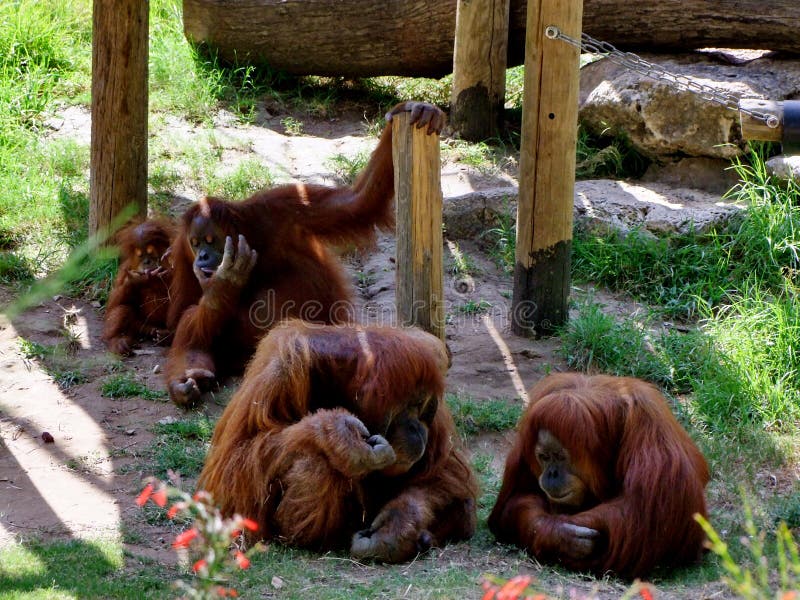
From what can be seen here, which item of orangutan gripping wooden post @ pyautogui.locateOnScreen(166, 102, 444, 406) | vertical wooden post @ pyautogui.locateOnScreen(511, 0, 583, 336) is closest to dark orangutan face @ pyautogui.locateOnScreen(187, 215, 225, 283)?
orangutan gripping wooden post @ pyautogui.locateOnScreen(166, 102, 444, 406)

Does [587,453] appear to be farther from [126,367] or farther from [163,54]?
[163,54]

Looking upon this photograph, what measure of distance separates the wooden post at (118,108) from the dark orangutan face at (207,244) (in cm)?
74

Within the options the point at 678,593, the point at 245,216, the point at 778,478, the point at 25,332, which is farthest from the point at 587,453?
the point at 25,332

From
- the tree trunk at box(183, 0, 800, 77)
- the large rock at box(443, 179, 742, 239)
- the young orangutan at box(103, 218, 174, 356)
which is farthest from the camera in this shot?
the tree trunk at box(183, 0, 800, 77)

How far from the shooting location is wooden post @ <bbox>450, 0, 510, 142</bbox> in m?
7.22

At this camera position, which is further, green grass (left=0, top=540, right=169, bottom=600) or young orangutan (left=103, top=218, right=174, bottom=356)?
young orangutan (left=103, top=218, right=174, bottom=356)

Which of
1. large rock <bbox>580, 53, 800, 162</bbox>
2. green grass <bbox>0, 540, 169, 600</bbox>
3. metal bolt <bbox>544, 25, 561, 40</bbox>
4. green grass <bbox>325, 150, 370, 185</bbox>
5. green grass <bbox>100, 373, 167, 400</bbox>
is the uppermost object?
metal bolt <bbox>544, 25, 561, 40</bbox>

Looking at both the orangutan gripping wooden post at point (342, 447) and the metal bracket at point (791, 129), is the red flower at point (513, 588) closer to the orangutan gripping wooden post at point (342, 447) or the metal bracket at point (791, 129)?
the orangutan gripping wooden post at point (342, 447)

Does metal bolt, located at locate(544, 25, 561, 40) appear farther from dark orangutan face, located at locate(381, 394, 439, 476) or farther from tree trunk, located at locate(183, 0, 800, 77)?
tree trunk, located at locate(183, 0, 800, 77)

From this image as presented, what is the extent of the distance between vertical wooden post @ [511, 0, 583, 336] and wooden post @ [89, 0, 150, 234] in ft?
7.51

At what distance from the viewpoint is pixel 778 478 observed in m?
4.52

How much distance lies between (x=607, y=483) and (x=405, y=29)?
496 centimetres

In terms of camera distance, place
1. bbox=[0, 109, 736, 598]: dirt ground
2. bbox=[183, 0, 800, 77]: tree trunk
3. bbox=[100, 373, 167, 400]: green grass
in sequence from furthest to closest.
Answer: bbox=[183, 0, 800, 77]: tree trunk < bbox=[100, 373, 167, 400]: green grass < bbox=[0, 109, 736, 598]: dirt ground

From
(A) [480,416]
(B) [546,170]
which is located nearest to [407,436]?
(A) [480,416]
